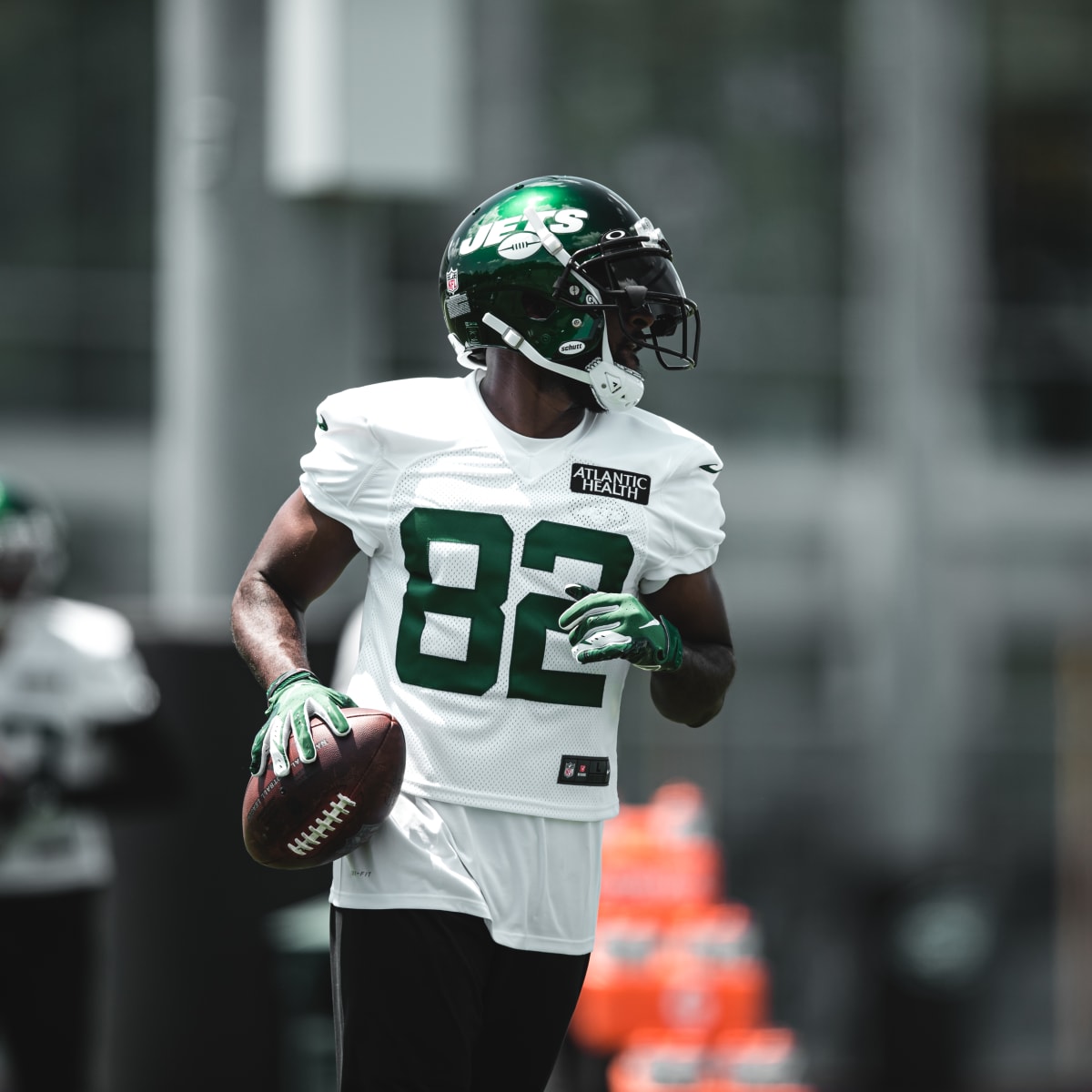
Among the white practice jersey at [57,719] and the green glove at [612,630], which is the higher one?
the green glove at [612,630]

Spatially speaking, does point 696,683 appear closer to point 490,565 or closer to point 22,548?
point 490,565

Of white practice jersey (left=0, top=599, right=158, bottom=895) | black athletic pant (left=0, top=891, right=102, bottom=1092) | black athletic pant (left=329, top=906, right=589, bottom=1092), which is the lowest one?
black athletic pant (left=0, top=891, right=102, bottom=1092)

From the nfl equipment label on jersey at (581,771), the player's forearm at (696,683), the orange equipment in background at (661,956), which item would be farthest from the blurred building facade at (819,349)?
the nfl equipment label on jersey at (581,771)

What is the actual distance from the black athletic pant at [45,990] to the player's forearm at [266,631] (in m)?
2.83

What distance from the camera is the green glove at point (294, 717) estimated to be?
9.53 feet

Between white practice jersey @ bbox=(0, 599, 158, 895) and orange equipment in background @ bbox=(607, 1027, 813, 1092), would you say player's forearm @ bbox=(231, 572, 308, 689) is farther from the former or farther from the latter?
orange equipment in background @ bbox=(607, 1027, 813, 1092)

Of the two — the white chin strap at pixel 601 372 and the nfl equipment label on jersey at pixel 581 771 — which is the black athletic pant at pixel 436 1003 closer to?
the nfl equipment label on jersey at pixel 581 771

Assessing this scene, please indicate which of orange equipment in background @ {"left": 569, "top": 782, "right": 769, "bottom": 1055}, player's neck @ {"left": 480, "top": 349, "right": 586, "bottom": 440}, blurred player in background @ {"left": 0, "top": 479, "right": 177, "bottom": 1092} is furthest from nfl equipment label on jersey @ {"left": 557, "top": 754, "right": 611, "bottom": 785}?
orange equipment in background @ {"left": 569, "top": 782, "right": 769, "bottom": 1055}

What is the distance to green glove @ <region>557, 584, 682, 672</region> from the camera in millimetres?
2988

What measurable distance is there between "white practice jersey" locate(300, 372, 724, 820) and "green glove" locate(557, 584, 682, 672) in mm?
120

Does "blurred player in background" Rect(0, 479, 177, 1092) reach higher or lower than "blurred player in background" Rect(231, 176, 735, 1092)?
lower

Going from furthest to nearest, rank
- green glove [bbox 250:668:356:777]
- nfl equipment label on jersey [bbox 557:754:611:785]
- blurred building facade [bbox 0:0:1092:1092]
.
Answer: blurred building facade [bbox 0:0:1092:1092] < nfl equipment label on jersey [bbox 557:754:611:785] < green glove [bbox 250:668:356:777]

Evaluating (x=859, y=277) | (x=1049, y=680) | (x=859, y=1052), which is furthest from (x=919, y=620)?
(x=859, y=1052)

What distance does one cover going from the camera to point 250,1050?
6.42m
